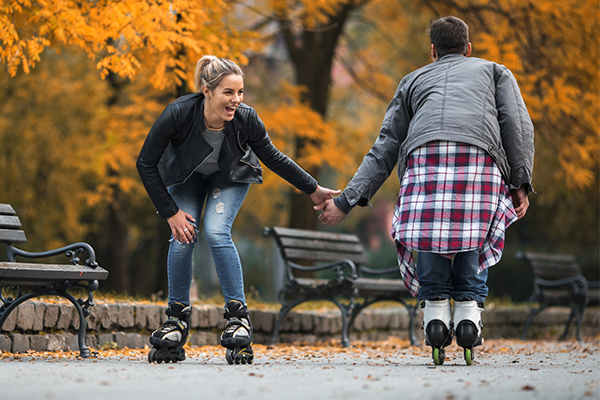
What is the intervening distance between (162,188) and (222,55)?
2.49 meters

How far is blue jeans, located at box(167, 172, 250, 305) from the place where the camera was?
3844 millimetres

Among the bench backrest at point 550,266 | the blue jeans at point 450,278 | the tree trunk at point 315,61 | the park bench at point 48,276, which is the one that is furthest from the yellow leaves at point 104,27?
the bench backrest at point 550,266

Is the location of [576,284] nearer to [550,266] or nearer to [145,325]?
[550,266]

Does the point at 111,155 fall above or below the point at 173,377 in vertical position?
above

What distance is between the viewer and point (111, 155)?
9.79 meters

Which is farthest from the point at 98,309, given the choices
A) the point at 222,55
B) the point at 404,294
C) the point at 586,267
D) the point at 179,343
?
the point at 586,267

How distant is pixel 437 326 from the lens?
3734 millimetres

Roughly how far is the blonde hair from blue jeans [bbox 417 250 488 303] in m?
1.47

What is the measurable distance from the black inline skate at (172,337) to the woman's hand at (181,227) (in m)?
0.41

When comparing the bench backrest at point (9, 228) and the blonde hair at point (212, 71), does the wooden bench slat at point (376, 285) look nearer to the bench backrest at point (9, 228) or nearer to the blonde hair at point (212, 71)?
the blonde hair at point (212, 71)

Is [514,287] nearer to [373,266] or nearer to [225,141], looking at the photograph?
[373,266]

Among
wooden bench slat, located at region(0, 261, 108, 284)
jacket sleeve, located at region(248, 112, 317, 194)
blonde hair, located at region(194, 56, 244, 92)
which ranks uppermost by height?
blonde hair, located at region(194, 56, 244, 92)

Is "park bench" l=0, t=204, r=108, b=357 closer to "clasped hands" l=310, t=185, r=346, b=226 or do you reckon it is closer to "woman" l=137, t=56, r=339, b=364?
"woman" l=137, t=56, r=339, b=364

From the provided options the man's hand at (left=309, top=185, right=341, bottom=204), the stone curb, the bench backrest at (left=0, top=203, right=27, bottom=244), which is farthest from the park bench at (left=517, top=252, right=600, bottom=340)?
the bench backrest at (left=0, top=203, right=27, bottom=244)
